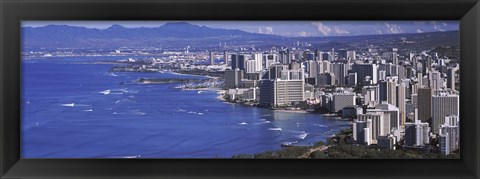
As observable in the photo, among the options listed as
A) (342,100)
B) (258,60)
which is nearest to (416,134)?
(342,100)

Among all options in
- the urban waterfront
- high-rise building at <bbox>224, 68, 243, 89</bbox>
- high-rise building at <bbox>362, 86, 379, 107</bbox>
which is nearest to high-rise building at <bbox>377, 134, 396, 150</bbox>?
the urban waterfront

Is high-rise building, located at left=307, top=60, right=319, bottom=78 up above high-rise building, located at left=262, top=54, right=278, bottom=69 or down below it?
below

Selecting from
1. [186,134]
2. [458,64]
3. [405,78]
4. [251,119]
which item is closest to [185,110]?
[186,134]

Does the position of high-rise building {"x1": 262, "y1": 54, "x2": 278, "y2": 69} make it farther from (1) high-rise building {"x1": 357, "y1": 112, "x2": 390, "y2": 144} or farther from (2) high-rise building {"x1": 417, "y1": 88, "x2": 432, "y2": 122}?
(2) high-rise building {"x1": 417, "y1": 88, "x2": 432, "y2": 122}
